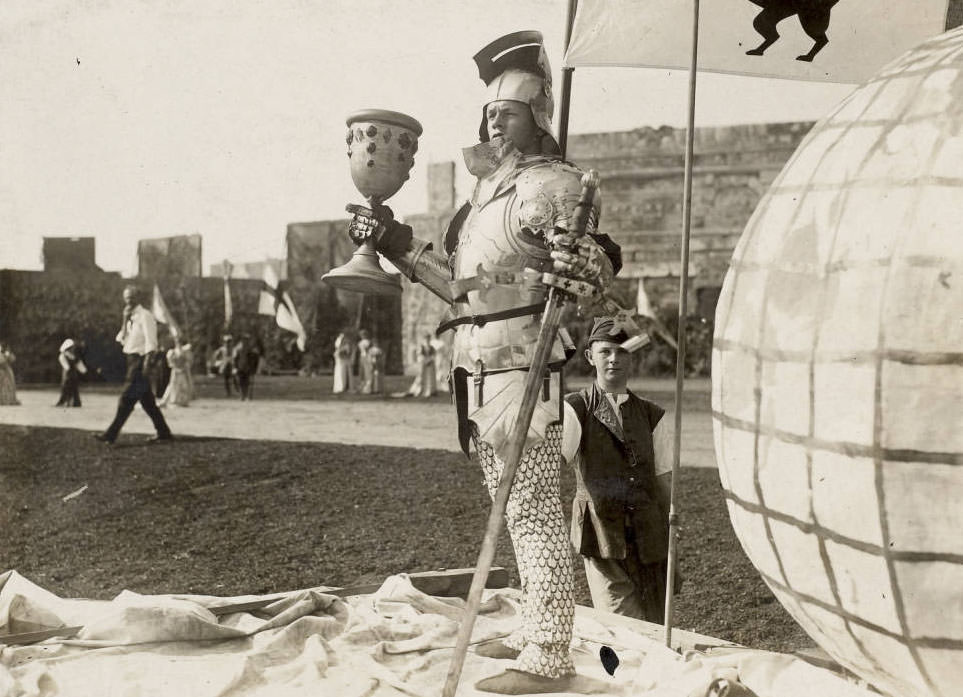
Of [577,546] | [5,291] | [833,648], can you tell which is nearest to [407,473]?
[577,546]

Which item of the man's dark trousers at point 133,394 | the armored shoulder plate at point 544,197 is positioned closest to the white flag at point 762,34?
the armored shoulder plate at point 544,197

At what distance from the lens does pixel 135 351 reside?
392 inches

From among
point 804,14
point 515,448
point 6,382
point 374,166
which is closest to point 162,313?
point 6,382

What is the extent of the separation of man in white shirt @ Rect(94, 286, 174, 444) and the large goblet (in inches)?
281

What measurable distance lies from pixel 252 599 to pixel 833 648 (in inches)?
101

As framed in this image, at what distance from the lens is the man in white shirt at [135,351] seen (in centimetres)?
990

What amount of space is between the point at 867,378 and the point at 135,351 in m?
9.38

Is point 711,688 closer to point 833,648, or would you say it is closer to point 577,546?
point 833,648

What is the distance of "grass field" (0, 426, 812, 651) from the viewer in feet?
21.1

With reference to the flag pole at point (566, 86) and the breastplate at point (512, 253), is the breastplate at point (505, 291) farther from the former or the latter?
the flag pole at point (566, 86)

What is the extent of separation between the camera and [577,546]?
408 centimetres

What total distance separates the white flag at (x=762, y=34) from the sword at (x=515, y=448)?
90cm

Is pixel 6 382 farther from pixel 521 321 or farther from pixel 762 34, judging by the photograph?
pixel 762 34

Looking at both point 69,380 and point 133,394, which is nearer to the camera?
point 133,394
